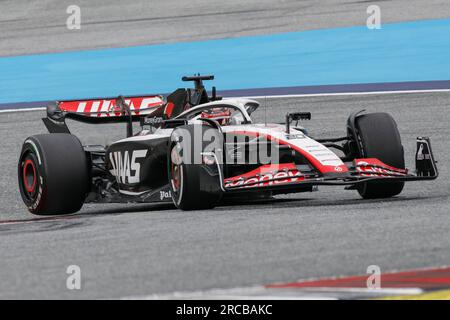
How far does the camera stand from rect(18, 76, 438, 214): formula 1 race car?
1099 cm

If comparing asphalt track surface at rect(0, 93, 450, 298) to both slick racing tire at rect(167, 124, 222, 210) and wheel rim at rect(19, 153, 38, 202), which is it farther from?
wheel rim at rect(19, 153, 38, 202)

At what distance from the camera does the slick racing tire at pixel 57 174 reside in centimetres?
1191

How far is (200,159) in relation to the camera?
11008 millimetres

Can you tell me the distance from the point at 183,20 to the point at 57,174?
1570 centimetres

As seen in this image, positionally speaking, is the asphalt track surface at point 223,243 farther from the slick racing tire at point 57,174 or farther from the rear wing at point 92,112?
the rear wing at point 92,112

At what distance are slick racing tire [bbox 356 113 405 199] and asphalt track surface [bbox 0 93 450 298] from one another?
15cm

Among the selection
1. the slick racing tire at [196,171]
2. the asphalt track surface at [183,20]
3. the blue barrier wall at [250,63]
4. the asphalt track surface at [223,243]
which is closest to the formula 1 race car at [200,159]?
the slick racing tire at [196,171]

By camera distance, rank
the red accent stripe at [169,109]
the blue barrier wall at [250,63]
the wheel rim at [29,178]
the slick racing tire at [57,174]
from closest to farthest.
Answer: the slick racing tire at [57,174]
the wheel rim at [29,178]
the red accent stripe at [169,109]
the blue barrier wall at [250,63]

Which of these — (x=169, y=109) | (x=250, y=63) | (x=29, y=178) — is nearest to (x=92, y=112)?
(x=169, y=109)

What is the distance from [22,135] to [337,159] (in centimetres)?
868

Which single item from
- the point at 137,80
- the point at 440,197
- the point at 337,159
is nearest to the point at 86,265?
the point at 337,159

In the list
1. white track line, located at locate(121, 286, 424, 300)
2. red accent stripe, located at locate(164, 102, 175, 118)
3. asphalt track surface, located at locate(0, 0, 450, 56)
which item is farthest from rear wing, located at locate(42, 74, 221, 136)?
asphalt track surface, located at locate(0, 0, 450, 56)

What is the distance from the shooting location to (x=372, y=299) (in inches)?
254

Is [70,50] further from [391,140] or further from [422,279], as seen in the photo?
[422,279]
